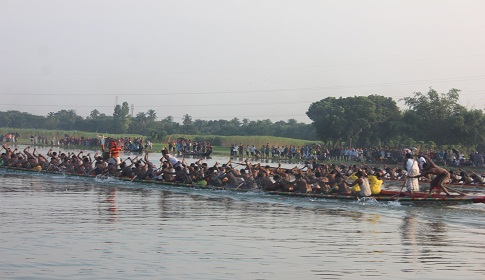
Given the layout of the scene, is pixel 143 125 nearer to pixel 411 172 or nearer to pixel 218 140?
pixel 218 140

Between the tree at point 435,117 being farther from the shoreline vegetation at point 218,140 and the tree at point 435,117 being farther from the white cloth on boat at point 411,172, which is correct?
the white cloth on boat at point 411,172

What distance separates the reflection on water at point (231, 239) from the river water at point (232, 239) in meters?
0.02

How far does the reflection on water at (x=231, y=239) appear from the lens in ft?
41.0

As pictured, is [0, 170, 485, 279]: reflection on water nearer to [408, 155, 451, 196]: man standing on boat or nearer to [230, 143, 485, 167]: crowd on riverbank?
[408, 155, 451, 196]: man standing on boat

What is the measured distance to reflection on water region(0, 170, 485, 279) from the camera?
41.0ft

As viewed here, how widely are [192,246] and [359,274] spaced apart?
395cm

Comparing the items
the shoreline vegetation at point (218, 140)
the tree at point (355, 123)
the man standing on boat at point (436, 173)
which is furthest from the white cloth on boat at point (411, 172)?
the shoreline vegetation at point (218, 140)

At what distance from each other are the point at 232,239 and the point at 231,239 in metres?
0.02

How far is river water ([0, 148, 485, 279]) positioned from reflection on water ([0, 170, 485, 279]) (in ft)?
0.08

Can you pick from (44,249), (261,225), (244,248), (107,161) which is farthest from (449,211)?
(107,161)

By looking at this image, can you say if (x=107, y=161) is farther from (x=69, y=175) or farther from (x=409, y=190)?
(x=409, y=190)

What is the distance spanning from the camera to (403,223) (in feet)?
62.3

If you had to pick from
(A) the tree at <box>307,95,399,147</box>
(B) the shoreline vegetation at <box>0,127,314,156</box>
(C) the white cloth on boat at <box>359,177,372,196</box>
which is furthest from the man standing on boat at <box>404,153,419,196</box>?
(B) the shoreline vegetation at <box>0,127,314,156</box>

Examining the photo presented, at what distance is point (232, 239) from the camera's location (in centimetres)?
1562
